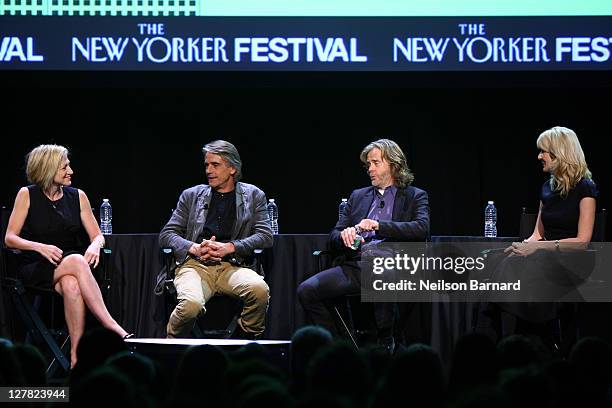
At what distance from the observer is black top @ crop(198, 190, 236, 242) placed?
548cm

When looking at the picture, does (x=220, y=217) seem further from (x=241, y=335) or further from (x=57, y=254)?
(x=57, y=254)

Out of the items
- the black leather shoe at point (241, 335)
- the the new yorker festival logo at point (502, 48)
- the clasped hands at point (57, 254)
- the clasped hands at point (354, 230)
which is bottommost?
the black leather shoe at point (241, 335)

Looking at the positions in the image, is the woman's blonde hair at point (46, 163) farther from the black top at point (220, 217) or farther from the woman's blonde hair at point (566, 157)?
the woman's blonde hair at point (566, 157)

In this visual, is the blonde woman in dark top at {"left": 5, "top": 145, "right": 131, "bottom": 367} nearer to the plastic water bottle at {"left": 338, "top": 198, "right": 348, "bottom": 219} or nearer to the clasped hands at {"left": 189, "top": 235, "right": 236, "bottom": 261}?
the clasped hands at {"left": 189, "top": 235, "right": 236, "bottom": 261}

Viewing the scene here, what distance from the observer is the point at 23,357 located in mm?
2453

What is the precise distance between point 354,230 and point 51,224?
1.75 metres

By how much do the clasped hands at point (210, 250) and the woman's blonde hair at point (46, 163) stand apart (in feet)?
3.01

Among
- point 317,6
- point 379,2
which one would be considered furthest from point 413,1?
point 317,6

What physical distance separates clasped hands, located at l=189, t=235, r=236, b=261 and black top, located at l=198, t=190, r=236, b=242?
0.20 metres

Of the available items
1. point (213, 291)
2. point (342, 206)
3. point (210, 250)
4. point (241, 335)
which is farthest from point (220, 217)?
point (342, 206)

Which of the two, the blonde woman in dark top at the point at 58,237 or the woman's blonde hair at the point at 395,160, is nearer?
the blonde woman in dark top at the point at 58,237

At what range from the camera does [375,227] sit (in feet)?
17.2

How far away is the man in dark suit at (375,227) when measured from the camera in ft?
17.3

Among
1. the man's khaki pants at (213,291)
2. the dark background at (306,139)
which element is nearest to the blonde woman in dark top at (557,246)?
the man's khaki pants at (213,291)
